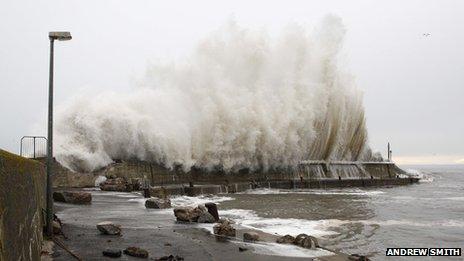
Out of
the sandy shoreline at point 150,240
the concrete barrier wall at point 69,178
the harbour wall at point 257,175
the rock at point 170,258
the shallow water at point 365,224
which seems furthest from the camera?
the harbour wall at point 257,175

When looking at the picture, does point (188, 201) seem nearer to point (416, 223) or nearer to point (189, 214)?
point (189, 214)

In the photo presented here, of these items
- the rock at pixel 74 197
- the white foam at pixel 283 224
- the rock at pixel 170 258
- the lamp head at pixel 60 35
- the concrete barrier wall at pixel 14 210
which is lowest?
the white foam at pixel 283 224

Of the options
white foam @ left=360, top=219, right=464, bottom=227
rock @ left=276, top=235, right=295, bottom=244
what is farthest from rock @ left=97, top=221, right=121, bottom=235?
white foam @ left=360, top=219, right=464, bottom=227

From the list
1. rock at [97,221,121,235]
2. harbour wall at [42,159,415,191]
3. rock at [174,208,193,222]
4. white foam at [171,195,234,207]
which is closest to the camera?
rock at [97,221,121,235]

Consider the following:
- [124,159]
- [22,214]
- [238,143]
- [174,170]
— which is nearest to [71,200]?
[22,214]

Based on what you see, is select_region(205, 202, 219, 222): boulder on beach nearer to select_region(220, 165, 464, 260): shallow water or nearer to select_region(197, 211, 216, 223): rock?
select_region(197, 211, 216, 223): rock

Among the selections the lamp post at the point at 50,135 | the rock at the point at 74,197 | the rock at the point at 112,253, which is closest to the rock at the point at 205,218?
the lamp post at the point at 50,135

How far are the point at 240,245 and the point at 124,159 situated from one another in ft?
82.4

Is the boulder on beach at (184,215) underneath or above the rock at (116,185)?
underneath

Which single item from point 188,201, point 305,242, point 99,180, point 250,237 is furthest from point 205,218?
point 99,180

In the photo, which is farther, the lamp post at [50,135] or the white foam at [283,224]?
the white foam at [283,224]

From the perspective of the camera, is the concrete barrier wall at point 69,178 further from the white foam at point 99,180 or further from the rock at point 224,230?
the rock at point 224,230

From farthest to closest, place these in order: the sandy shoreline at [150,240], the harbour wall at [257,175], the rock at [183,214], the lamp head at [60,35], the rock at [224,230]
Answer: the harbour wall at [257,175] < the rock at [183,214] < the rock at [224,230] < the lamp head at [60,35] < the sandy shoreline at [150,240]

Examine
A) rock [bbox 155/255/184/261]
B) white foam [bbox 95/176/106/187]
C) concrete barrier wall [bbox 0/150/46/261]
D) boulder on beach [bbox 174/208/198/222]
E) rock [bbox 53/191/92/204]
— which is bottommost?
rock [bbox 155/255/184/261]
